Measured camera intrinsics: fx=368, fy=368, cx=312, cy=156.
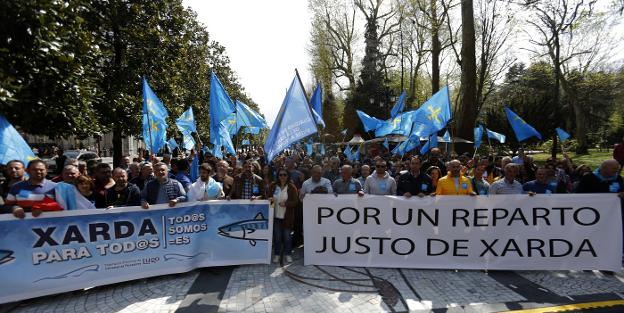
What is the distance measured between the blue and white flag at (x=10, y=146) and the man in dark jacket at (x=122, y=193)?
1067 millimetres

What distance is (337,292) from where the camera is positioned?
468 centimetres

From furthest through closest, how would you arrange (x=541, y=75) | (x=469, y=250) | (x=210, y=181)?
(x=541, y=75) < (x=210, y=181) < (x=469, y=250)

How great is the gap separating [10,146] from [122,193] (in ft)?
5.04

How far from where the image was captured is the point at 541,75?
127ft

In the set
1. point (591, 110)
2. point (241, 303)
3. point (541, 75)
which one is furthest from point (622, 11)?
point (591, 110)

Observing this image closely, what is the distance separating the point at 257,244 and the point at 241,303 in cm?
129

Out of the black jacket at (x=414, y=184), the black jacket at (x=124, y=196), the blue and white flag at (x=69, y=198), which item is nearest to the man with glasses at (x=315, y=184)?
the black jacket at (x=414, y=184)

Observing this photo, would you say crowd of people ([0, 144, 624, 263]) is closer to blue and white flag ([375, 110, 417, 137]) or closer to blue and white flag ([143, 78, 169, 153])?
blue and white flag ([143, 78, 169, 153])

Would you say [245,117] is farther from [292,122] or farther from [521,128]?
[521,128]

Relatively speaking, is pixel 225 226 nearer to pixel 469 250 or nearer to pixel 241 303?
pixel 241 303

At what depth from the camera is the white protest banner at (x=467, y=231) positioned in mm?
5312

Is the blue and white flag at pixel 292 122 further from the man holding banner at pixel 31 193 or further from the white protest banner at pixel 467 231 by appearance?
the man holding banner at pixel 31 193

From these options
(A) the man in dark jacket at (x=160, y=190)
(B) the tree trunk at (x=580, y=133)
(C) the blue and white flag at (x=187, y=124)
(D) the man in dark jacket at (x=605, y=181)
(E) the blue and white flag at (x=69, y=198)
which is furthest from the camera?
(B) the tree trunk at (x=580, y=133)

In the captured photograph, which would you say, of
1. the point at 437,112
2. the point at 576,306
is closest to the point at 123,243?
the point at 576,306
